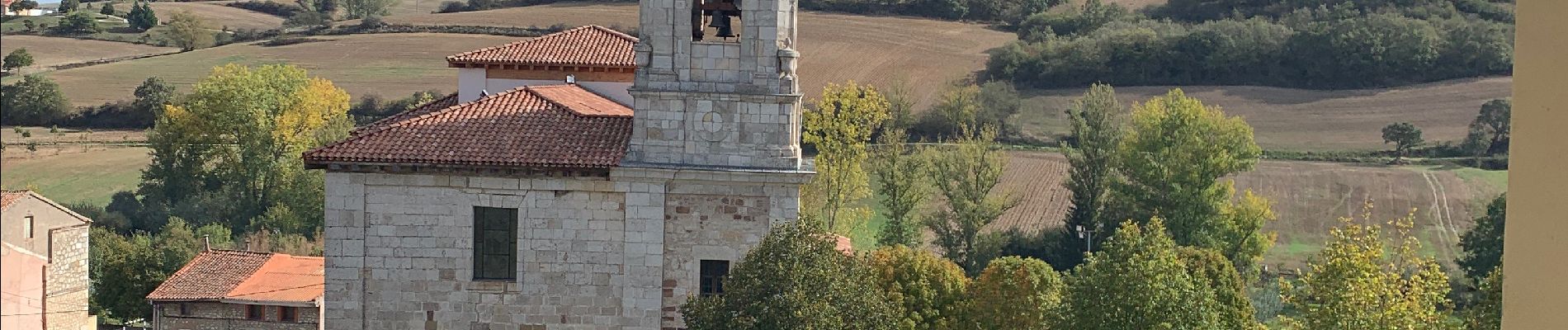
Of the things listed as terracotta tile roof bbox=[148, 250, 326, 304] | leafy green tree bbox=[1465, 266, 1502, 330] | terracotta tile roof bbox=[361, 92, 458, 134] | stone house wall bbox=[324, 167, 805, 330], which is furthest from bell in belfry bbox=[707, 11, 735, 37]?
terracotta tile roof bbox=[148, 250, 326, 304]

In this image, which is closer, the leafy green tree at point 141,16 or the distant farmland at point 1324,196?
the distant farmland at point 1324,196

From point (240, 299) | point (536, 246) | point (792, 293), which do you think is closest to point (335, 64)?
point (240, 299)

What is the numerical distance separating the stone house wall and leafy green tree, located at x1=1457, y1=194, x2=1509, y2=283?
31162 mm

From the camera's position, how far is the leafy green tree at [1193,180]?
160ft

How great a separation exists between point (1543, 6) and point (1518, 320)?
81 centimetres

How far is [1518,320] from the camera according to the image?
4828 mm

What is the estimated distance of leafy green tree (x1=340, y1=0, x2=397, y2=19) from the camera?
257ft

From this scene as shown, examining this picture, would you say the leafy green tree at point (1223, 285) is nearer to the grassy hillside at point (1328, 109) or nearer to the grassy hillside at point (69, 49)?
the grassy hillside at point (1328, 109)

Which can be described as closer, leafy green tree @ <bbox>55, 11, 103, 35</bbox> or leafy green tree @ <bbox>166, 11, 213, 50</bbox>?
leafy green tree @ <bbox>55, 11, 103, 35</bbox>

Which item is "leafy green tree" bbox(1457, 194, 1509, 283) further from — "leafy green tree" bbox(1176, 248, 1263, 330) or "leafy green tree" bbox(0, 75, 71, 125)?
"leafy green tree" bbox(0, 75, 71, 125)

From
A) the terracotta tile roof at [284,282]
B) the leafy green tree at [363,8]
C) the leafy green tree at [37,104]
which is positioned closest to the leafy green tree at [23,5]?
the terracotta tile roof at [284,282]

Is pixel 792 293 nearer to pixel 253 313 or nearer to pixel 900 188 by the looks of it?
pixel 253 313

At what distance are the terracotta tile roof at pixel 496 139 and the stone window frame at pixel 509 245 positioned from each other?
71 centimetres

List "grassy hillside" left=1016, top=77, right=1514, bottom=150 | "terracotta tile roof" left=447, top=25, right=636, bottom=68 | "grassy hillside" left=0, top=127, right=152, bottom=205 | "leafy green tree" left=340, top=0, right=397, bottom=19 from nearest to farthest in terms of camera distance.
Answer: "terracotta tile roof" left=447, top=25, right=636, bottom=68 → "grassy hillside" left=0, top=127, right=152, bottom=205 → "grassy hillside" left=1016, top=77, right=1514, bottom=150 → "leafy green tree" left=340, top=0, right=397, bottom=19
